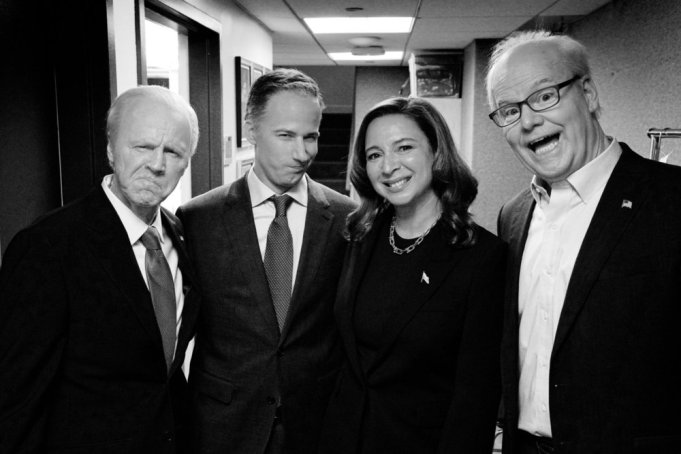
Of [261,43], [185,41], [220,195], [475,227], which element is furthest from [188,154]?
[261,43]

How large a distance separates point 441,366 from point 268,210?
2.10 feet

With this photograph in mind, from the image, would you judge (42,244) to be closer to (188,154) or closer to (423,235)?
(188,154)

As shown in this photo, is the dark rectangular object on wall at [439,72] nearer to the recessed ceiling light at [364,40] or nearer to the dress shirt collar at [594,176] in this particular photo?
the recessed ceiling light at [364,40]

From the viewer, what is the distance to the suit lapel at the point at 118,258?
1.21 m

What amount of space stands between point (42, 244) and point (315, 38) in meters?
4.17

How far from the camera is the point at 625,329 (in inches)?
45.3

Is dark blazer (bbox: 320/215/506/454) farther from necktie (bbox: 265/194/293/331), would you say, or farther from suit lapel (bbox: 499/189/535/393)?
necktie (bbox: 265/194/293/331)


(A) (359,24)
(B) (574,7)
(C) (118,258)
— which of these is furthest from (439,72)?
(C) (118,258)

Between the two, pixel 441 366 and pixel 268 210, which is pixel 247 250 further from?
pixel 441 366

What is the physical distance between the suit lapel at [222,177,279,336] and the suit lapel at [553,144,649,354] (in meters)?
0.70

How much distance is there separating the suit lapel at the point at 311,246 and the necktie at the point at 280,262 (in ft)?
0.09

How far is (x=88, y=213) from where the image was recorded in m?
1.23

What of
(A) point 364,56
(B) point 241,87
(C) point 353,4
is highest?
(A) point 364,56

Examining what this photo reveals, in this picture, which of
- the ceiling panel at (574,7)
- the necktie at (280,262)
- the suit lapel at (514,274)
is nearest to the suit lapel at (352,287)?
the necktie at (280,262)
